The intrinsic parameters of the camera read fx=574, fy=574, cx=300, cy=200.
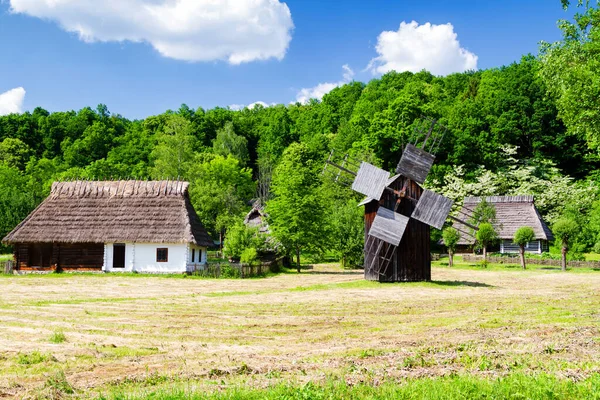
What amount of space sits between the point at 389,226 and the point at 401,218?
0.72m

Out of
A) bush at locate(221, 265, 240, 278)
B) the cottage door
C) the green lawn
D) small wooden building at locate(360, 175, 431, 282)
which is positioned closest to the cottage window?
the cottage door

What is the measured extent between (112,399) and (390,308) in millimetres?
12956

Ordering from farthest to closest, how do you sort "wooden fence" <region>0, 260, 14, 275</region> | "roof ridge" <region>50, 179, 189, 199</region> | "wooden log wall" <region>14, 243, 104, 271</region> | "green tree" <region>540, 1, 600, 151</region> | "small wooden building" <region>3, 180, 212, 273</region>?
"roof ridge" <region>50, 179, 189, 199</region>
"wooden log wall" <region>14, 243, 104, 271</region>
"small wooden building" <region>3, 180, 212, 273</region>
"wooden fence" <region>0, 260, 14, 275</region>
"green tree" <region>540, 1, 600, 151</region>

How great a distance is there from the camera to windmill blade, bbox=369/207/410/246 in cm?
2830

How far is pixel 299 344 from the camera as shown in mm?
12500

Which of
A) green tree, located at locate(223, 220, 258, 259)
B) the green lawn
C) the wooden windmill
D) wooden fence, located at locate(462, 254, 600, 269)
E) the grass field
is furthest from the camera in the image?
wooden fence, located at locate(462, 254, 600, 269)

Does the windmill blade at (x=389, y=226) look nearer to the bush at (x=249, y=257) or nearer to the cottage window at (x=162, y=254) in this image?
the bush at (x=249, y=257)

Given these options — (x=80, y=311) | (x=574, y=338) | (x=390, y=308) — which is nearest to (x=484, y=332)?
(x=574, y=338)

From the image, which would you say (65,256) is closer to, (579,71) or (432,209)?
(432,209)

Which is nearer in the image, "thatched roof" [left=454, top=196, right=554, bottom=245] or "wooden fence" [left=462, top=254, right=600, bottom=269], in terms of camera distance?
"wooden fence" [left=462, top=254, right=600, bottom=269]

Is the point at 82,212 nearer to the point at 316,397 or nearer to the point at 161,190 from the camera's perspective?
the point at 161,190

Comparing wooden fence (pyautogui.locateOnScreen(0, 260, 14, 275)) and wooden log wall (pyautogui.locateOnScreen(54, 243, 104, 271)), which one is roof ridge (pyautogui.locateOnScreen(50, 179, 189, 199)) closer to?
wooden log wall (pyautogui.locateOnScreen(54, 243, 104, 271))

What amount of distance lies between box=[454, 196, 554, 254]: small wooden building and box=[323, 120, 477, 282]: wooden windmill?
24.1 meters

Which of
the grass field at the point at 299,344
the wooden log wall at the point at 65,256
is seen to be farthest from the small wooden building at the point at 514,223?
the wooden log wall at the point at 65,256
